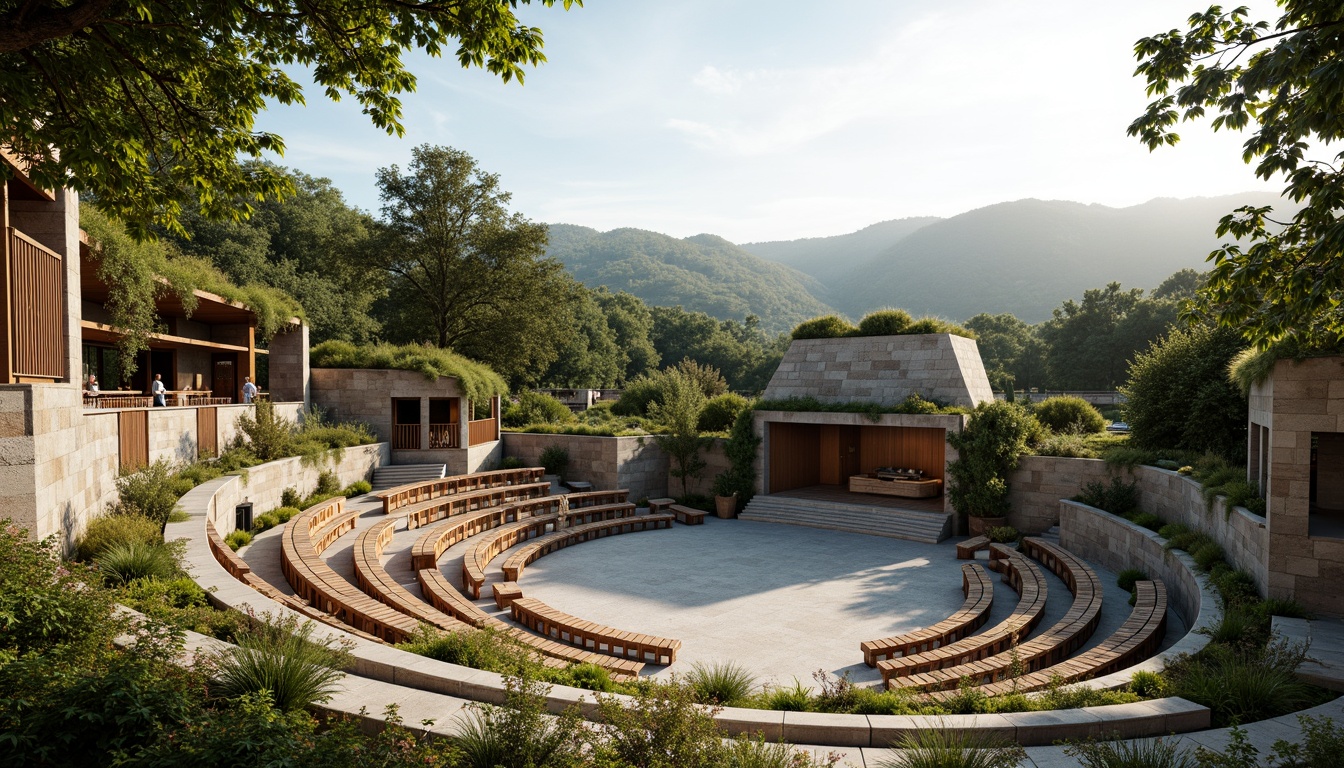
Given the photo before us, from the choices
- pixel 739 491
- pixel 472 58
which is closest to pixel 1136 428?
pixel 739 491

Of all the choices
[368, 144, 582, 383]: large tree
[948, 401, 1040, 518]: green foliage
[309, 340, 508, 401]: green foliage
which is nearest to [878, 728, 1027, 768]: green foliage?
[948, 401, 1040, 518]: green foliage

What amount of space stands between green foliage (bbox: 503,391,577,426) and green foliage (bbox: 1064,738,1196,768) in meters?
23.0

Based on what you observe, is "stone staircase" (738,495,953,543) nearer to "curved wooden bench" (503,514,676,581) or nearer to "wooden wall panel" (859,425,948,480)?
"curved wooden bench" (503,514,676,581)

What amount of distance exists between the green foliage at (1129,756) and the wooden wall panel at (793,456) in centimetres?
1609

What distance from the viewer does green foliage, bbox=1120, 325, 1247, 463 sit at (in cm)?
1440

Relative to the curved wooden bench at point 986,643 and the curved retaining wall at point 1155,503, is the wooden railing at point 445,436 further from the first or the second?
the curved retaining wall at point 1155,503

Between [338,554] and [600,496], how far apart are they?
7.75 meters

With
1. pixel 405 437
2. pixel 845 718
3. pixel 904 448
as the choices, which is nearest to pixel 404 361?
pixel 405 437

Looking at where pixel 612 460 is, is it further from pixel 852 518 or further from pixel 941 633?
pixel 941 633

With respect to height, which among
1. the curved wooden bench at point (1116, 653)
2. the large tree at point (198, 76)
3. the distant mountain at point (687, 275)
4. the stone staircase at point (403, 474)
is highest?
the distant mountain at point (687, 275)

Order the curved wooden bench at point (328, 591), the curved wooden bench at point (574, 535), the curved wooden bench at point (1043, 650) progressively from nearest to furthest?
the curved wooden bench at point (1043, 650), the curved wooden bench at point (328, 591), the curved wooden bench at point (574, 535)

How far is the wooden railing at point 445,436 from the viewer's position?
20797mm

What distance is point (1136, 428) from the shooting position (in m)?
16.1

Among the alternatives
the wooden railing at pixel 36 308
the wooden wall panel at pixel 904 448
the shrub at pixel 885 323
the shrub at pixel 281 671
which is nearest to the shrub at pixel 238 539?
the wooden railing at pixel 36 308
